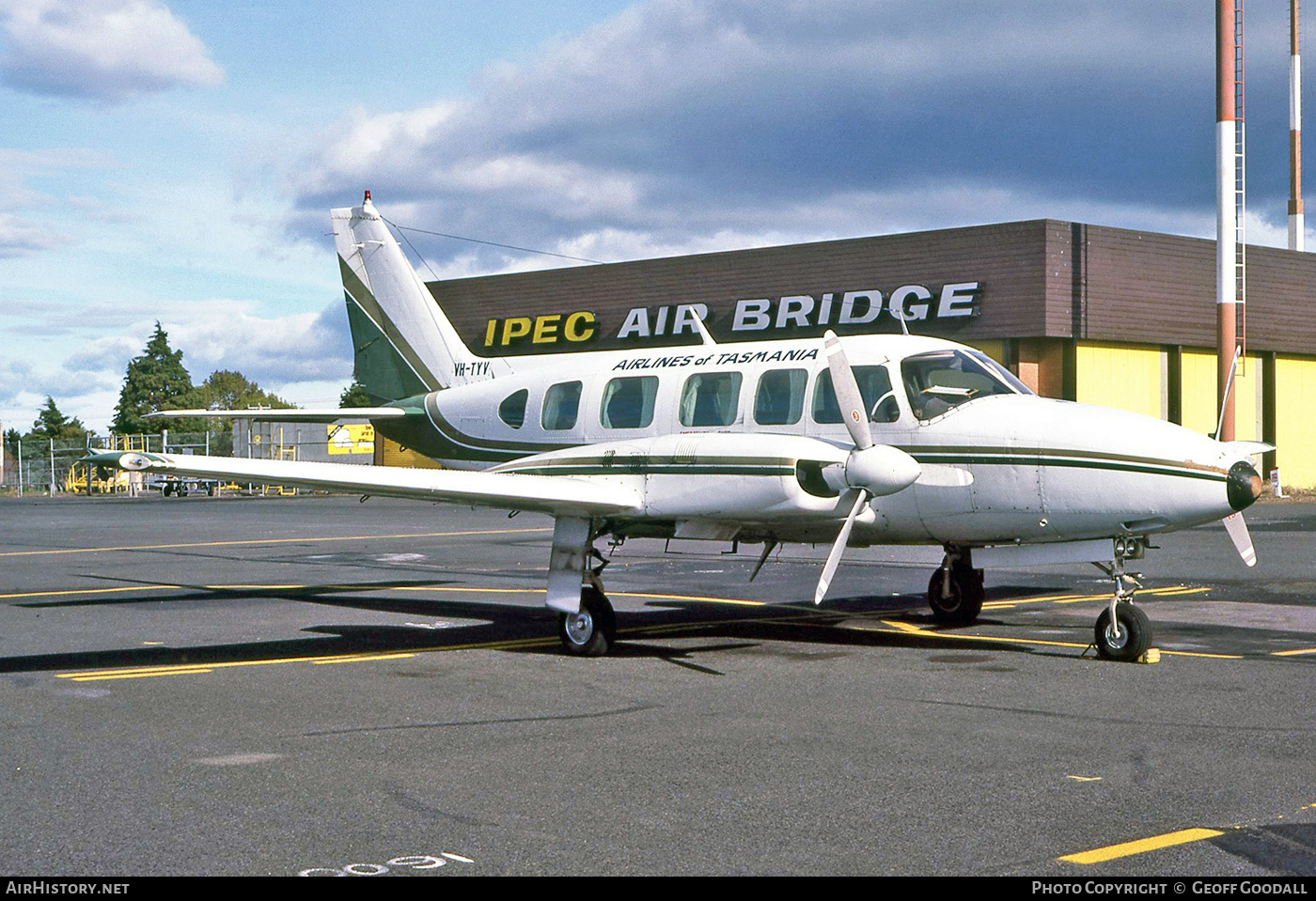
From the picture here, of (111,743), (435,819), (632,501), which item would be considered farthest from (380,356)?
(435,819)

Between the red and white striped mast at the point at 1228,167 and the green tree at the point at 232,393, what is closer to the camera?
the red and white striped mast at the point at 1228,167

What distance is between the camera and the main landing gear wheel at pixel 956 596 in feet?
47.6

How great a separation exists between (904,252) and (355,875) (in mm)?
41243

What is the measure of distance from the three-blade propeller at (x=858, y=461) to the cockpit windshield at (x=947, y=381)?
0.77 meters

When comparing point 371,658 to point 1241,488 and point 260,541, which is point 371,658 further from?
point 260,541

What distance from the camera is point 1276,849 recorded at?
5879 mm

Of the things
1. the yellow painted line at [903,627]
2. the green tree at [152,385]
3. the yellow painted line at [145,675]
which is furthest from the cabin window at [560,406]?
the green tree at [152,385]

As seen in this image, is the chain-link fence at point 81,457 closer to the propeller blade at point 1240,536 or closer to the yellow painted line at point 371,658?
the yellow painted line at point 371,658

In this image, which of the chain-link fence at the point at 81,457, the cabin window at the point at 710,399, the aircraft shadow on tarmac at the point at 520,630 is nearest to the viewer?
the aircraft shadow on tarmac at the point at 520,630

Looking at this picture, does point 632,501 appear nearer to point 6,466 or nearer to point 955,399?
point 955,399

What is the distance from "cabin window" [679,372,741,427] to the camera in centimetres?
1327

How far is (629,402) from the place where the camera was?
14.0 meters

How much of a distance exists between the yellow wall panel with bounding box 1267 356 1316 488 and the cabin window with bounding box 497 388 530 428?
136ft

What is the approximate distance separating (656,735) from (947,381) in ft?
17.6
